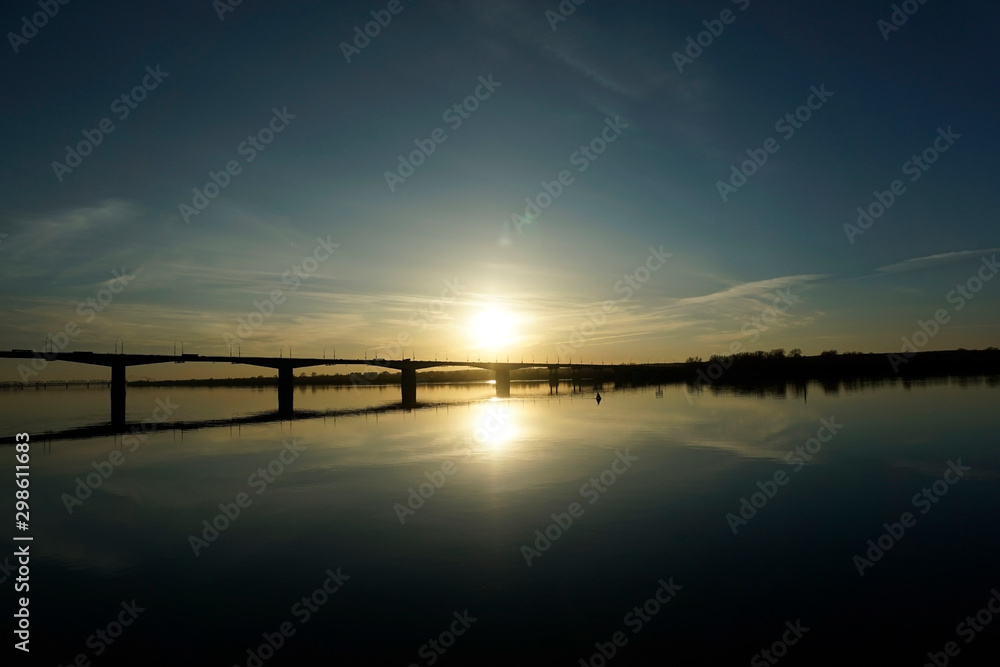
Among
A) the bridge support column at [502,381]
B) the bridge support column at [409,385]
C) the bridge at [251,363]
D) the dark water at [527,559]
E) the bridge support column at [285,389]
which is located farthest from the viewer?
the bridge support column at [502,381]

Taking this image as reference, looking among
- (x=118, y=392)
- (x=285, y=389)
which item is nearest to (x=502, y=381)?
(x=285, y=389)

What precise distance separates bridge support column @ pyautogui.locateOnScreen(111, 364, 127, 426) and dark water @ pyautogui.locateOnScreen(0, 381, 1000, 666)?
1764 inches

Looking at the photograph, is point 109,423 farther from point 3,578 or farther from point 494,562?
point 494,562

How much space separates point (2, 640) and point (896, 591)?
20.7 m

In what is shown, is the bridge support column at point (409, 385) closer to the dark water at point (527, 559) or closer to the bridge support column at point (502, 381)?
the bridge support column at point (502, 381)

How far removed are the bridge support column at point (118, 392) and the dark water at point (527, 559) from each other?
44817 mm

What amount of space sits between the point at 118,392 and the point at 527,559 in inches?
3177

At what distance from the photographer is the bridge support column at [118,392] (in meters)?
76.9

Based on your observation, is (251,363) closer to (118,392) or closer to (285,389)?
(285,389)

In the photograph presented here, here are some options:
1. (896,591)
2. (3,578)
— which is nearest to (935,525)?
(896,591)

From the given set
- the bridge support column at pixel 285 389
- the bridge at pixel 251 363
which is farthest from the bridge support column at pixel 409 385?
the bridge support column at pixel 285 389

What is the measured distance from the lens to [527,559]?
1764 centimetres

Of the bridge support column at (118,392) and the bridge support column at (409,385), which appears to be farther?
the bridge support column at (409,385)

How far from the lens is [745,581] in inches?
607
